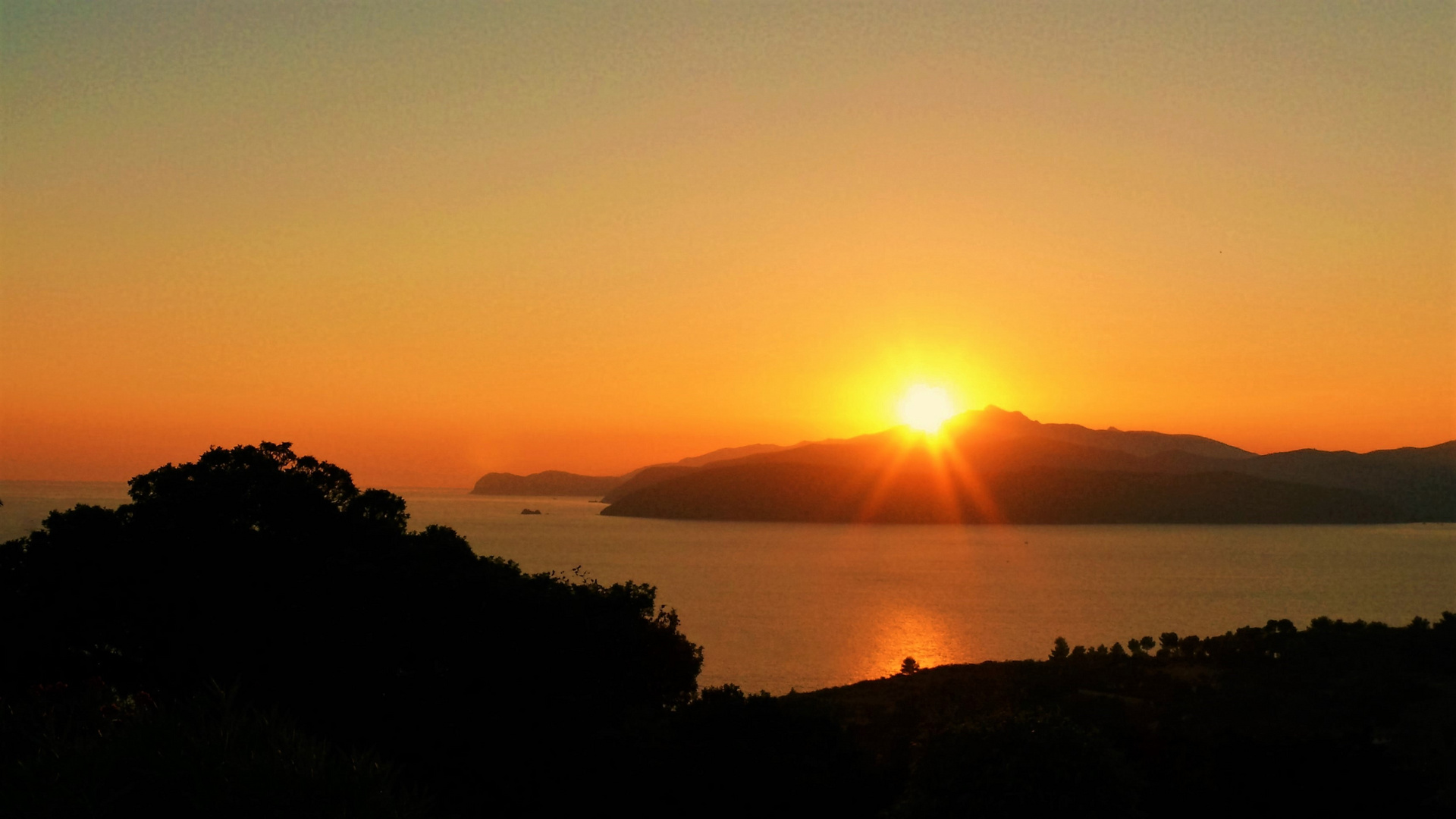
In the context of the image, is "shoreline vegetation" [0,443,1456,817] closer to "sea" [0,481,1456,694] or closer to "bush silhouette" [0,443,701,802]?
"bush silhouette" [0,443,701,802]

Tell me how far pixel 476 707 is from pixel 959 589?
305 feet

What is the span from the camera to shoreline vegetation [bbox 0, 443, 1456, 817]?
8.42 meters

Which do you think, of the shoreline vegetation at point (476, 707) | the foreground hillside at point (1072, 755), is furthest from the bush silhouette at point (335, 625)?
the foreground hillside at point (1072, 755)

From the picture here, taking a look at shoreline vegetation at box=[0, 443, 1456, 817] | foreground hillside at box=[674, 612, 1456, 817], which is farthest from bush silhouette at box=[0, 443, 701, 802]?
foreground hillside at box=[674, 612, 1456, 817]

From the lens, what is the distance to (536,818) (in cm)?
2081

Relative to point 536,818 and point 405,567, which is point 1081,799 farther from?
→ point 405,567

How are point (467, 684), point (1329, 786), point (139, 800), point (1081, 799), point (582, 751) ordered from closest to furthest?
point (139, 800) < point (1081, 799) < point (1329, 786) < point (582, 751) < point (467, 684)

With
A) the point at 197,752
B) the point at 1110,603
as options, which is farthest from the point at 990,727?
the point at 1110,603

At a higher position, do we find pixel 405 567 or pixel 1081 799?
pixel 405 567

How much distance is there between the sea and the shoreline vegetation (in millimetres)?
18973

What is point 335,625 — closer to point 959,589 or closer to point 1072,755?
point 1072,755

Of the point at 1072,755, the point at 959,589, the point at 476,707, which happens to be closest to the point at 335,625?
the point at 476,707

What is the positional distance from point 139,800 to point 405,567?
2046 cm

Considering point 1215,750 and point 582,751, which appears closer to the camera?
point 1215,750
